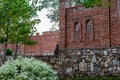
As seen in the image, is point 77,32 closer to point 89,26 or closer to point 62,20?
point 89,26

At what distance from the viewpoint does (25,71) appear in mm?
9117

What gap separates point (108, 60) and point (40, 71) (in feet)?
14.6

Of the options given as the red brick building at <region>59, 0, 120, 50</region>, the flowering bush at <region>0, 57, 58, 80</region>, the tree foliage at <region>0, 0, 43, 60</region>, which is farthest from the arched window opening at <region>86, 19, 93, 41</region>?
the flowering bush at <region>0, 57, 58, 80</region>

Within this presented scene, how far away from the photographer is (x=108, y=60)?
42.3 feet

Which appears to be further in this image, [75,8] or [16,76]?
[75,8]

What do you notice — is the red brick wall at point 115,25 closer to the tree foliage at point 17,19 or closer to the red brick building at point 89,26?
the red brick building at point 89,26

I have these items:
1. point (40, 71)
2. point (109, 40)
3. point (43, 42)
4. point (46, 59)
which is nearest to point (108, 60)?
point (46, 59)

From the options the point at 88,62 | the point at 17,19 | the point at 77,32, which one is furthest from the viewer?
the point at 77,32

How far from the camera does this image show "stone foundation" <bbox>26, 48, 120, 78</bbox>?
12.8 m

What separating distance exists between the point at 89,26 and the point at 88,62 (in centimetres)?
1040

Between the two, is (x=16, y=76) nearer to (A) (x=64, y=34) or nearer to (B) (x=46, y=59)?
(B) (x=46, y=59)

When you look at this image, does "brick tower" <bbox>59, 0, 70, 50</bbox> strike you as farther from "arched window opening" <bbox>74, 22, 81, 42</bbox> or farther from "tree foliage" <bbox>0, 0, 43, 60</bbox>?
"tree foliage" <bbox>0, 0, 43, 60</bbox>

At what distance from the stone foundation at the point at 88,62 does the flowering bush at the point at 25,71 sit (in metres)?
4.04

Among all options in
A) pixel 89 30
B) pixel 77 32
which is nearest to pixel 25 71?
pixel 89 30
